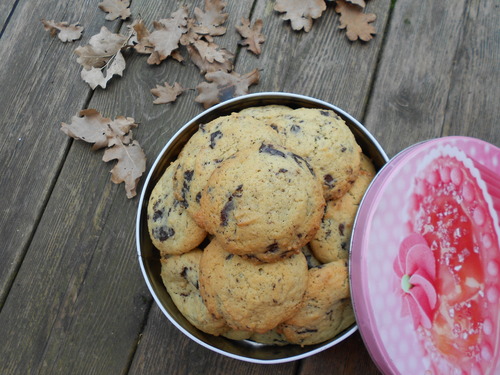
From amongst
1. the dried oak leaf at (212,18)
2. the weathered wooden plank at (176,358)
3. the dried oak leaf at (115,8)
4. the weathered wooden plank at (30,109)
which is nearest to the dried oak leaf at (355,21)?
the dried oak leaf at (212,18)

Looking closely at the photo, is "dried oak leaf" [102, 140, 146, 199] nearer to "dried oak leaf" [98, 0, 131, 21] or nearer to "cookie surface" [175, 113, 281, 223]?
"cookie surface" [175, 113, 281, 223]

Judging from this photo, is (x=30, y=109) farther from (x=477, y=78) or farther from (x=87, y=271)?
(x=477, y=78)

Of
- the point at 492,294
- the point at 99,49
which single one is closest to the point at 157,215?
the point at 99,49

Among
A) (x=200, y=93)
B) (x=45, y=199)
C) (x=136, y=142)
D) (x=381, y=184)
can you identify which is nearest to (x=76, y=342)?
(x=45, y=199)

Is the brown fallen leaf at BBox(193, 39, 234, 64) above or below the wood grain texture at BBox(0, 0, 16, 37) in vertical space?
above

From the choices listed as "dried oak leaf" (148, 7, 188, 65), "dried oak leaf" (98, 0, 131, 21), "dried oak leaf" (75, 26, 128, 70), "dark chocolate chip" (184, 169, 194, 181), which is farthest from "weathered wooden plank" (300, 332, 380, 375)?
"dried oak leaf" (98, 0, 131, 21)

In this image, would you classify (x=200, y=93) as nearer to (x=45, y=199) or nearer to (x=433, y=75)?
(x=45, y=199)
